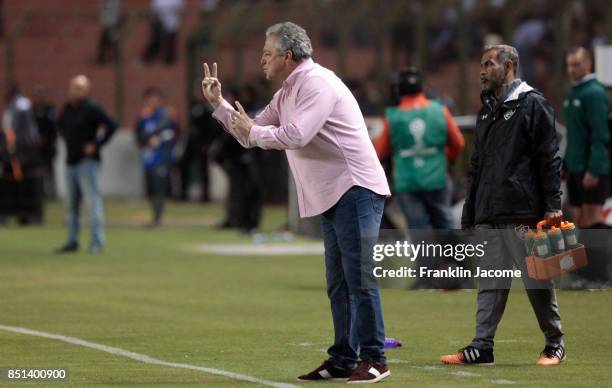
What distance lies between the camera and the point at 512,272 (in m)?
10.1

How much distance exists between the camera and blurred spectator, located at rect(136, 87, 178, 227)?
83.4 ft

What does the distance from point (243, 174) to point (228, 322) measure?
1079 cm

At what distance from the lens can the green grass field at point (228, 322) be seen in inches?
384

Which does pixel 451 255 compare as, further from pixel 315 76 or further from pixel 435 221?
pixel 435 221

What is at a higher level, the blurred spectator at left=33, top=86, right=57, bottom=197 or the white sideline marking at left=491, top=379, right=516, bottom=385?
the blurred spectator at left=33, top=86, right=57, bottom=197

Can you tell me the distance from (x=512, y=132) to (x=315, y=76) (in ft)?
4.37

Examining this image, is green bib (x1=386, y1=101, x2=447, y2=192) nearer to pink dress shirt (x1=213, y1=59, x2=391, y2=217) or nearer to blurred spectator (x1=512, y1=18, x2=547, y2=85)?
pink dress shirt (x1=213, y1=59, x2=391, y2=217)

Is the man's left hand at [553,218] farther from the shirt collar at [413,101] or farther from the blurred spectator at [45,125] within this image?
the blurred spectator at [45,125]

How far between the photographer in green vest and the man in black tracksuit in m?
4.62

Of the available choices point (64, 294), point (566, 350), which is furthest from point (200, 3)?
point (566, 350)

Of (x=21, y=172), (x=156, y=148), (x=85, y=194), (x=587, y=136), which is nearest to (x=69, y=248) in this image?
(x=85, y=194)

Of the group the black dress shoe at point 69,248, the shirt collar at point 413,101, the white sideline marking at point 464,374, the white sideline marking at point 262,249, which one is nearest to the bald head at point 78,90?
the black dress shoe at point 69,248

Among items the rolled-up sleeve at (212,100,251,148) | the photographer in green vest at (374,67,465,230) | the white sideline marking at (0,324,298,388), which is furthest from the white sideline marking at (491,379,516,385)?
the photographer in green vest at (374,67,465,230)

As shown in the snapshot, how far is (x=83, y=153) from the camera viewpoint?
64.8 ft
